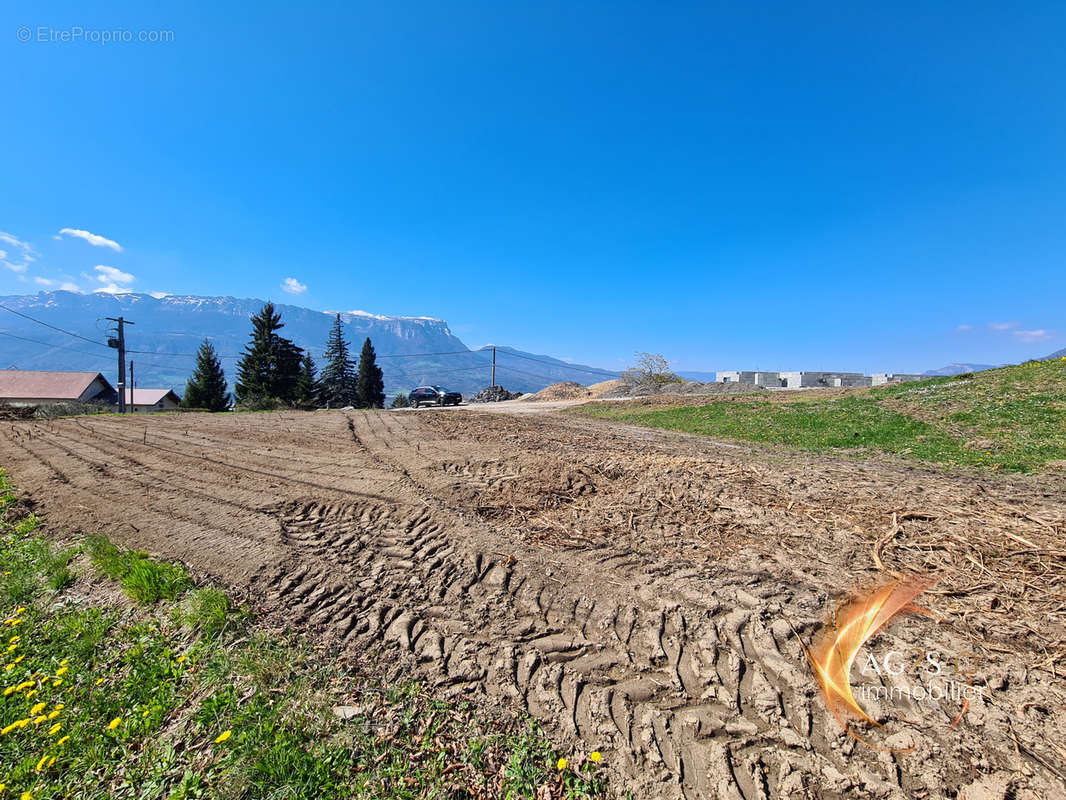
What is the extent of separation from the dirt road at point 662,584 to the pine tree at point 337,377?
153 ft

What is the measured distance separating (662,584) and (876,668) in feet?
4.69

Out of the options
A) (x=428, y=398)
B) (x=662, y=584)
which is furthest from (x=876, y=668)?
(x=428, y=398)

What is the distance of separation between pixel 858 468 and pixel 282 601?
8.73 m

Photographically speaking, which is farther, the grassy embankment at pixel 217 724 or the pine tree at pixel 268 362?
the pine tree at pixel 268 362

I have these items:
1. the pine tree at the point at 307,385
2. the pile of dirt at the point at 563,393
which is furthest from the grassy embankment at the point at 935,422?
the pine tree at the point at 307,385

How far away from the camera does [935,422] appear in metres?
11.5

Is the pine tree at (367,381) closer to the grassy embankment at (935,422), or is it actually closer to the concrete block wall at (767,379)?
the concrete block wall at (767,379)

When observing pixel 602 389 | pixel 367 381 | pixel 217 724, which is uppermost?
pixel 367 381

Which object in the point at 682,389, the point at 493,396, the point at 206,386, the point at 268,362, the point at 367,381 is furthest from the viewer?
the point at 367,381

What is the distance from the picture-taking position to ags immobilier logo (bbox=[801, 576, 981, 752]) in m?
2.36

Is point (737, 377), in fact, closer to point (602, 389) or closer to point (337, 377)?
point (602, 389)

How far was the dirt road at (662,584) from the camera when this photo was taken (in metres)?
2.17

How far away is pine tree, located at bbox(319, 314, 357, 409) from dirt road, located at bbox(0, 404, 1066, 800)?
4667cm

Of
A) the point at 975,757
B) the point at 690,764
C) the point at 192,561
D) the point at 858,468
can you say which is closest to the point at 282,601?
the point at 192,561
